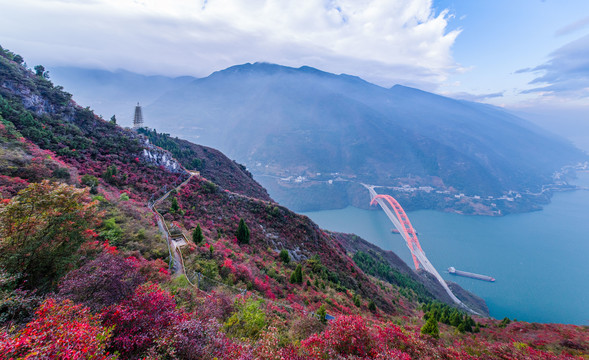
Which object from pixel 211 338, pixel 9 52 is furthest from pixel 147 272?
pixel 9 52

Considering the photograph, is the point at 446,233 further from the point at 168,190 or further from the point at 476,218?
the point at 168,190

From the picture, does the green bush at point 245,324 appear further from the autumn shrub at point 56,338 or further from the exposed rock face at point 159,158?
the exposed rock face at point 159,158

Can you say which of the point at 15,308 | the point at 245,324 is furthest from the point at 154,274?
the point at 15,308

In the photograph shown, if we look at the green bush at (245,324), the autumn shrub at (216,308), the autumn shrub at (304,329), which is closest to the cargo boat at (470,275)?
the autumn shrub at (304,329)

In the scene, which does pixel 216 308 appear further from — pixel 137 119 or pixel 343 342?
pixel 137 119

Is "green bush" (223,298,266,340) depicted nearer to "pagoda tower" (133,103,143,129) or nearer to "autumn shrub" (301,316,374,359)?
"autumn shrub" (301,316,374,359)

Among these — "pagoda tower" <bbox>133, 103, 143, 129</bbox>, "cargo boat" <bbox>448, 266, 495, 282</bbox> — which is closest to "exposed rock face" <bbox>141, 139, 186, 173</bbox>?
"pagoda tower" <bbox>133, 103, 143, 129</bbox>
